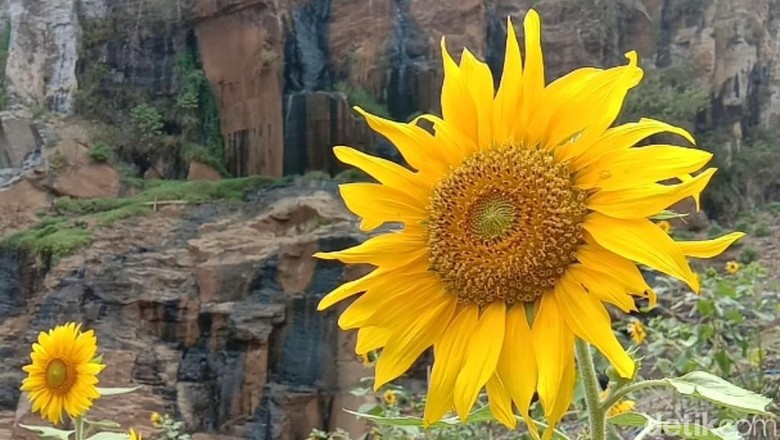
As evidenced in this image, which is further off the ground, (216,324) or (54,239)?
(54,239)

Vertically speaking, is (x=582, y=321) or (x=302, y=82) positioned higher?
(x=302, y=82)

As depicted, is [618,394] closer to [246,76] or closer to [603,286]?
[603,286]

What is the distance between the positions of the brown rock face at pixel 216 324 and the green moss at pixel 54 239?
0.57ft

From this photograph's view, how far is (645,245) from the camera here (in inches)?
15.9

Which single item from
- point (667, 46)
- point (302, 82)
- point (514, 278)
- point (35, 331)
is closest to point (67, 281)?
point (35, 331)

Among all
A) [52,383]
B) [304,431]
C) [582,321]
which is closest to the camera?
[582,321]

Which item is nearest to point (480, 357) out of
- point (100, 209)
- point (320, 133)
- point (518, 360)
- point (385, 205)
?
point (518, 360)

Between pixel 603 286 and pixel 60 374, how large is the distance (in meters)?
1.13

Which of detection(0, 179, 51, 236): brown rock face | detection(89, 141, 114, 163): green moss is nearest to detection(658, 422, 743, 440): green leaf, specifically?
detection(0, 179, 51, 236): brown rock face

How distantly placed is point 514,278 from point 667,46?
12.2 metres

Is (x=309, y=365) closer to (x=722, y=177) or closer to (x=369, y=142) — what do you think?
(x=369, y=142)

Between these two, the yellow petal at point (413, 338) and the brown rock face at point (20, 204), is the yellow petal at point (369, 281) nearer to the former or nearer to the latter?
the yellow petal at point (413, 338)

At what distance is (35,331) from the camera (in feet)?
20.6

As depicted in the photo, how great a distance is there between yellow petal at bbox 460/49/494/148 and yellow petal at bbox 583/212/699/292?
0.31 ft
